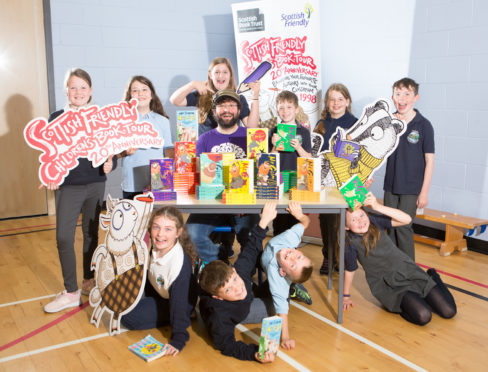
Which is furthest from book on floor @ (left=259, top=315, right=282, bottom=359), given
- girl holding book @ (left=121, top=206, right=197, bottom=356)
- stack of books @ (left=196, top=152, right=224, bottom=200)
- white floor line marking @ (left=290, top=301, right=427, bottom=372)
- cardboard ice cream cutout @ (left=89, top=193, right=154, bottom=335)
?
stack of books @ (left=196, top=152, right=224, bottom=200)

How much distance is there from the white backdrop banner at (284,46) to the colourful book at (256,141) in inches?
96.5

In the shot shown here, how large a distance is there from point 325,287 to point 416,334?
79 cm

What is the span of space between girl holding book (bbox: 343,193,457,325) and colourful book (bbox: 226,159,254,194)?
0.64 metres

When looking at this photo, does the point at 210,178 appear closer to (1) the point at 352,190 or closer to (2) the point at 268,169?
(2) the point at 268,169

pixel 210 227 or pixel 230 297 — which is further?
pixel 210 227

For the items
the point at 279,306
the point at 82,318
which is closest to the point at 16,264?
the point at 82,318

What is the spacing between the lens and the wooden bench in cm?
392

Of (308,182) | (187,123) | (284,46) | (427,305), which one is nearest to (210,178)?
(187,123)

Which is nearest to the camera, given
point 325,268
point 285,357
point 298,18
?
point 285,357

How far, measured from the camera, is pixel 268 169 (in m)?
2.62

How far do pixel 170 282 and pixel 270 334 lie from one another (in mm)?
629

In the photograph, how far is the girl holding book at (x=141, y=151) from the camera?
9.87 ft

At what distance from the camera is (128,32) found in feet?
17.6

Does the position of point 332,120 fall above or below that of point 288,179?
above
